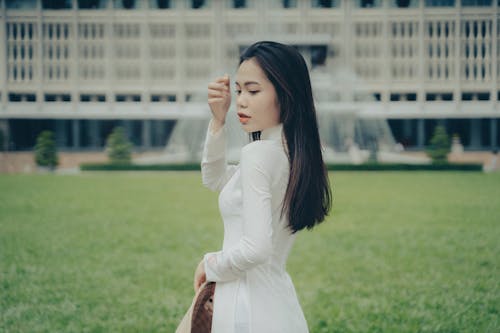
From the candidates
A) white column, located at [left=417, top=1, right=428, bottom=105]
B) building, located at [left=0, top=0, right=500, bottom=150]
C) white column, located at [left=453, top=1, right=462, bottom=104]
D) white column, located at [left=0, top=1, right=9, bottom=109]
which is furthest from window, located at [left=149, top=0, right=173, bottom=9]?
white column, located at [left=453, top=1, right=462, bottom=104]

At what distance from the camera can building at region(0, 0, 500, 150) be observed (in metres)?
43.4

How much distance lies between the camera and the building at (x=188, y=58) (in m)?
43.4

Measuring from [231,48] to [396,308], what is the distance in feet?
139

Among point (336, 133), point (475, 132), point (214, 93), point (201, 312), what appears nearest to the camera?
point (201, 312)

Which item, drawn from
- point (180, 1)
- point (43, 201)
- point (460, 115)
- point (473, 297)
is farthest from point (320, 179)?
point (180, 1)

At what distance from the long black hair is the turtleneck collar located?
0.02 meters

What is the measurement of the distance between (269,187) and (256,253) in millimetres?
200

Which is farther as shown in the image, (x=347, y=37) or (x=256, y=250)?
(x=347, y=37)

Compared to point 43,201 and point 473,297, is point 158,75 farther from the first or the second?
point 473,297

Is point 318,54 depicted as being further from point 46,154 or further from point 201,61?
point 46,154

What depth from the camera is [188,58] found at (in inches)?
1837

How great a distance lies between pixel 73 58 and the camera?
4509 centimetres

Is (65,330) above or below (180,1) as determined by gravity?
below

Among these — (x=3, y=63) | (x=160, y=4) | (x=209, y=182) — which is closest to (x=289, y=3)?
(x=160, y=4)
